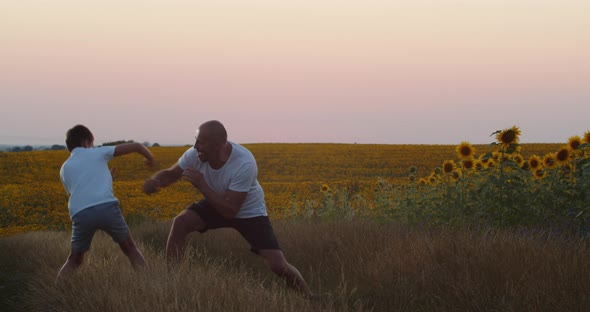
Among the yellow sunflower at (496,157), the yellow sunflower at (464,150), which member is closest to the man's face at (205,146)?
the yellow sunflower at (496,157)

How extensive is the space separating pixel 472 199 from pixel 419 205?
1099mm

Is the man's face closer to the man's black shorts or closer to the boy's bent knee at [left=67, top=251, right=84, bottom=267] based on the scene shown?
the man's black shorts

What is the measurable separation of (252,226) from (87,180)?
142 cm

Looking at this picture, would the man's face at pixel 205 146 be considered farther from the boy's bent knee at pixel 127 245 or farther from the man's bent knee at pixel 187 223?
the boy's bent knee at pixel 127 245

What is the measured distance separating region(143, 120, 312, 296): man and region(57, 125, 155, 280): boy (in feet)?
1.07

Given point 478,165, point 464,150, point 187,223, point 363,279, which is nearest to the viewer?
point 187,223

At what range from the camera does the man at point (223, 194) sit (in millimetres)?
5227

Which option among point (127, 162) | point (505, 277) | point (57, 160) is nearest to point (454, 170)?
point (505, 277)

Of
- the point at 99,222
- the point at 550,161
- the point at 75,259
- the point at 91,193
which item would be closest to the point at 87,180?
the point at 91,193

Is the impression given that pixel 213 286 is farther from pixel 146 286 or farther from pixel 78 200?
pixel 78 200

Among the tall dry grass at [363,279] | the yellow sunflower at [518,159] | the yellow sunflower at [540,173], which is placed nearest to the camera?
the tall dry grass at [363,279]

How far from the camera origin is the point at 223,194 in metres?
5.41

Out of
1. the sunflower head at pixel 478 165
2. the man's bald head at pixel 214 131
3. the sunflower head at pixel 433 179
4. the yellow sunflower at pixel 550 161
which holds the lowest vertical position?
the sunflower head at pixel 433 179

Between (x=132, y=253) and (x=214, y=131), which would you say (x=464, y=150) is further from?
(x=132, y=253)
